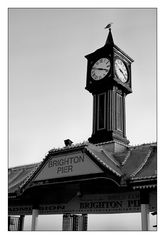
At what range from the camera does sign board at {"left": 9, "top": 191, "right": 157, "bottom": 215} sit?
1717cm

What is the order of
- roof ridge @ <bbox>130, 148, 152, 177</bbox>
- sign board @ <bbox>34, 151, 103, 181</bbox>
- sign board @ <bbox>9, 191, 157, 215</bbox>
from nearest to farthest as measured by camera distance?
roof ridge @ <bbox>130, 148, 152, 177</bbox> < sign board @ <bbox>34, 151, 103, 181</bbox> < sign board @ <bbox>9, 191, 157, 215</bbox>

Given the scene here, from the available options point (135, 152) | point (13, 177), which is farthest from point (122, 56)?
point (13, 177)

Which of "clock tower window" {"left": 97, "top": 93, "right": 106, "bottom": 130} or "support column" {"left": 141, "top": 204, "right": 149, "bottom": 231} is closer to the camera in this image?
"support column" {"left": 141, "top": 204, "right": 149, "bottom": 231}

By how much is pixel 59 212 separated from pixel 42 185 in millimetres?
3257

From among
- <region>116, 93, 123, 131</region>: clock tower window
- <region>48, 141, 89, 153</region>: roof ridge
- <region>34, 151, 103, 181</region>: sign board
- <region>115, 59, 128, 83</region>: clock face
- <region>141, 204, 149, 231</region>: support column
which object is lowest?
<region>141, 204, 149, 231</region>: support column

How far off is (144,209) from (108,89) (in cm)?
897

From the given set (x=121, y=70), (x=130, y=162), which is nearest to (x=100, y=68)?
(x=121, y=70)

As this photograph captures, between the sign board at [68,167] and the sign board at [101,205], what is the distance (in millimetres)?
2413

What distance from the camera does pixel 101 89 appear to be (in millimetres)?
22516

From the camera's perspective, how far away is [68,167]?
17.6 meters

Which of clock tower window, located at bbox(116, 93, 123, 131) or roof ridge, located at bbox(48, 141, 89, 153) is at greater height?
clock tower window, located at bbox(116, 93, 123, 131)

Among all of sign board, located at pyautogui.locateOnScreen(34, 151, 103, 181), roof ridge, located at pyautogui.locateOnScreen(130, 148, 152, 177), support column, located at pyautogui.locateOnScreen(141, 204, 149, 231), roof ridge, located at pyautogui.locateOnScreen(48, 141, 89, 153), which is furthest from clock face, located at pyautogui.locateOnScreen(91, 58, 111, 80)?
support column, located at pyautogui.locateOnScreen(141, 204, 149, 231)

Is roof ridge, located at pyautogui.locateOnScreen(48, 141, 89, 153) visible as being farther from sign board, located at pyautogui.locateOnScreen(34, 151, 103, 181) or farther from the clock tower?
the clock tower

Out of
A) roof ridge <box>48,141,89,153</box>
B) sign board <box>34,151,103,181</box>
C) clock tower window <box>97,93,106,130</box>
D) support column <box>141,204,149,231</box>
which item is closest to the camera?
support column <box>141,204,149,231</box>
